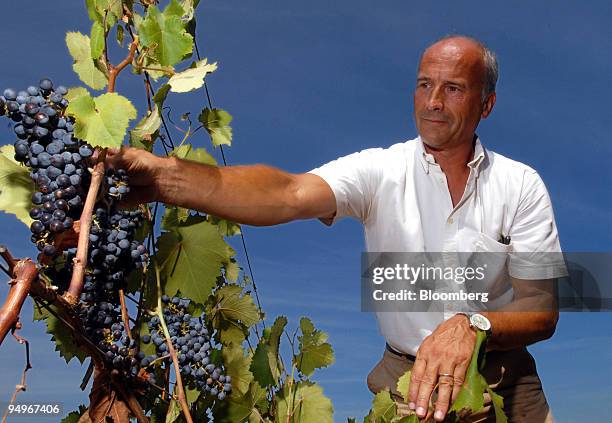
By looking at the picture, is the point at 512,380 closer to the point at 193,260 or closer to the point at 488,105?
the point at 488,105

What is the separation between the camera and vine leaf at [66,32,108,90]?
1.96 meters

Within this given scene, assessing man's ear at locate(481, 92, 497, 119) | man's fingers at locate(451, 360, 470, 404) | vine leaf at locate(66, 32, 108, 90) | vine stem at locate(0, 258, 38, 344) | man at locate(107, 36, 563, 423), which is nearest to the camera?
vine stem at locate(0, 258, 38, 344)

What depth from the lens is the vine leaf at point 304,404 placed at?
2.51 metres

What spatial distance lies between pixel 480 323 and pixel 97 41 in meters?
1.40

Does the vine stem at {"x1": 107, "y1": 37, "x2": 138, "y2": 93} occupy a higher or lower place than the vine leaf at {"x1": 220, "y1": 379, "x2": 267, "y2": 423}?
higher

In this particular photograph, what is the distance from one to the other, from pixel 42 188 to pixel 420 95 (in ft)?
6.07

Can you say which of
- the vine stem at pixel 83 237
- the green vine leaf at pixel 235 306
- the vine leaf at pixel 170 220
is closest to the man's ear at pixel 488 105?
the green vine leaf at pixel 235 306

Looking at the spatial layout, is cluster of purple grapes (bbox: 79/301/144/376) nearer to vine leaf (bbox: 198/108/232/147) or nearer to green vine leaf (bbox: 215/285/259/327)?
green vine leaf (bbox: 215/285/259/327)

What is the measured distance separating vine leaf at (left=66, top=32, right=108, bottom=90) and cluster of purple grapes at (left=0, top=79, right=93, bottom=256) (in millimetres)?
274

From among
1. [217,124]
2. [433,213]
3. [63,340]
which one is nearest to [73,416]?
[63,340]

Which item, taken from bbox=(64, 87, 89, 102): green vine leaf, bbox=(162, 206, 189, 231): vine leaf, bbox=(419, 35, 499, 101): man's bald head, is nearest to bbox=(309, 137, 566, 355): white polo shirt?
bbox=(419, 35, 499, 101): man's bald head

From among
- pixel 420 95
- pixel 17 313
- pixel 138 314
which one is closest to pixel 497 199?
pixel 420 95

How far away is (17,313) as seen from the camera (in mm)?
1293

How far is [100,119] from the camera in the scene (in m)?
1.61
